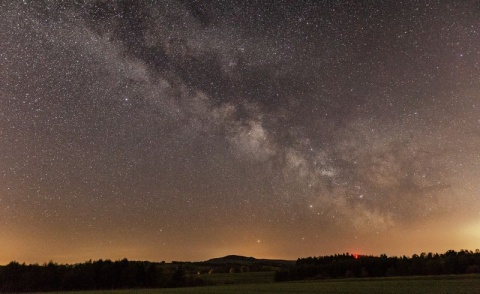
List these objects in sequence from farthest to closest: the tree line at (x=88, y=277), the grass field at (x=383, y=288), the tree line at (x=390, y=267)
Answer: the tree line at (x=390, y=267)
the tree line at (x=88, y=277)
the grass field at (x=383, y=288)

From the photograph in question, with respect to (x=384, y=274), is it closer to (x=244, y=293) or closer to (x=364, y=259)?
(x=364, y=259)

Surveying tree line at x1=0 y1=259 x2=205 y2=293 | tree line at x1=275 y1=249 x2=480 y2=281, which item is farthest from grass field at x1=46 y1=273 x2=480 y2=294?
tree line at x1=275 y1=249 x2=480 y2=281

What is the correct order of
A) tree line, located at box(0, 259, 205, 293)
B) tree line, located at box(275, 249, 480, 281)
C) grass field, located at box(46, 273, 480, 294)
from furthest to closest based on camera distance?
tree line, located at box(275, 249, 480, 281), tree line, located at box(0, 259, 205, 293), grass field, located at box(46, 273, 480, 294)

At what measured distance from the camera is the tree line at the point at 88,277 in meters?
67.6

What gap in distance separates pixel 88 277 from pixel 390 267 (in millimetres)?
67768

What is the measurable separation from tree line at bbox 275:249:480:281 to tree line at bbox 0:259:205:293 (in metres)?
30.2

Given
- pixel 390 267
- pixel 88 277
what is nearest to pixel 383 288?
pixel 88 277

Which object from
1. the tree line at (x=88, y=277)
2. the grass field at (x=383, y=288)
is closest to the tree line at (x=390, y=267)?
the tree line at (x=88, y=277)

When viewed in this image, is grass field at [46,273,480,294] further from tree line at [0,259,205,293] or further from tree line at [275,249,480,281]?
tree line at [275,249,480,281]

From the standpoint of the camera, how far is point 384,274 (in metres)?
102

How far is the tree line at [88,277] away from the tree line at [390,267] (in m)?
30.2

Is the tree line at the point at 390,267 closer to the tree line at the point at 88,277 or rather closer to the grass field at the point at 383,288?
the tree line at the point at 88,277

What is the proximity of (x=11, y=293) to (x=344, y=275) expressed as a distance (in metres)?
70.6

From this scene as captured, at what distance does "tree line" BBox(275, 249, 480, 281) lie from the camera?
90.0m
